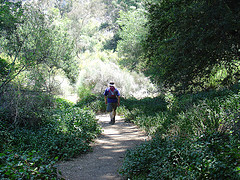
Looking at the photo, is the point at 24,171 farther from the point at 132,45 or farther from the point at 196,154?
the point at 132,45

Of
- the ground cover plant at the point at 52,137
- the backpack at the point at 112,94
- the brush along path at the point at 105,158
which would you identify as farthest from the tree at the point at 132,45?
the ground cover plant at the point at 52,137

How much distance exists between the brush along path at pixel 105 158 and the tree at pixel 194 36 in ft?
11.1

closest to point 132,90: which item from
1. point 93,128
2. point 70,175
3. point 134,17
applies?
point 134,17

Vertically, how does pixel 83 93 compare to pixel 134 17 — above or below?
below

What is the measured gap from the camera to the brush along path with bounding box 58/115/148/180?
16.4 feet

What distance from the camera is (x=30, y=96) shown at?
8047 millimetres

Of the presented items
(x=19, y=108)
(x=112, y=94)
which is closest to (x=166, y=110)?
(x=112, y=94)

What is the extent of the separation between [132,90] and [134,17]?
974 centimetres

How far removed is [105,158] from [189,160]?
2.79 meters

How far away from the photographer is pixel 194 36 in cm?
888

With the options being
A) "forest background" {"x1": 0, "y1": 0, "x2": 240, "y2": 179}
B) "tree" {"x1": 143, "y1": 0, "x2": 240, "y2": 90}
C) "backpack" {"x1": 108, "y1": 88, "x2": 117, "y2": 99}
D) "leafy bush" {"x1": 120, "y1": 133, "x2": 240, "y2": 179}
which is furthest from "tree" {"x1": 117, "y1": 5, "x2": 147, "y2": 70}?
"leafy bush" {"x1": 120, "y1": 133, "x2": 240, "y2": 179}

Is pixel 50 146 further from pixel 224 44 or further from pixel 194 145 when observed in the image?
pixel 224 44

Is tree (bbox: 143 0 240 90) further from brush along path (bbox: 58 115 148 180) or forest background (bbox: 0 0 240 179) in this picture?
brush along path (bbox: 58 115 148 180)

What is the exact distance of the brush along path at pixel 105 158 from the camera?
5008 millimetres
